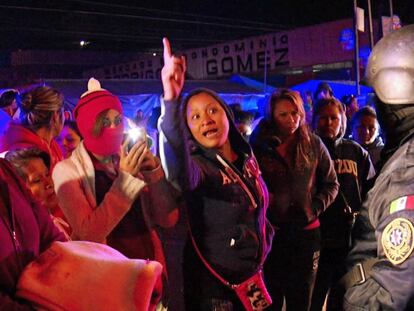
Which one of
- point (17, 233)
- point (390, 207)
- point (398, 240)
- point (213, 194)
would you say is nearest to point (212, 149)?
point (213, 194)

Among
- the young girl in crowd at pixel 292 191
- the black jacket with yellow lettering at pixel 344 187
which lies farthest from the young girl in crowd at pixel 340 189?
the young girl in crowd at pixel 292 191

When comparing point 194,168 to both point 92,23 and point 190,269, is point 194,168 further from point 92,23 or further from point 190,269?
point 92,23

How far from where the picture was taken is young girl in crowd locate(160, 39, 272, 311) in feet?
10.6

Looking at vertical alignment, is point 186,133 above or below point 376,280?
above

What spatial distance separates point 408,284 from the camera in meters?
2.06

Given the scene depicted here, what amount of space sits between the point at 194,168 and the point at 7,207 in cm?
162

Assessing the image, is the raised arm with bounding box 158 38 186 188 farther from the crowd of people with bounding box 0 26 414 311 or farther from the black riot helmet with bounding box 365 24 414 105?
the black riot helmet with bounding box 365 24 414 105

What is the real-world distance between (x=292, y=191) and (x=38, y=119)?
7.20 feet

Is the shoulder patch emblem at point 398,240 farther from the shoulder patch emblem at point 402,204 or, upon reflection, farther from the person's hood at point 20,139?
the person's hood at point 20,139

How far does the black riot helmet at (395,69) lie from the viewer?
2516 millimetres

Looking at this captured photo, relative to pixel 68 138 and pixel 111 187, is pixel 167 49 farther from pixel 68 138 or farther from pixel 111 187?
pixel 68 138

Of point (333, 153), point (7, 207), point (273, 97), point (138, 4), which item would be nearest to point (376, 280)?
point (7, 207)

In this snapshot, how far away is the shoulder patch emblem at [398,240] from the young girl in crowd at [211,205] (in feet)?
4.20

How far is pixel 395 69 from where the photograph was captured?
2.57m
